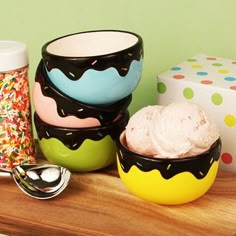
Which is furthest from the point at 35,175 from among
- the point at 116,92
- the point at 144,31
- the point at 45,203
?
the point at 144,31

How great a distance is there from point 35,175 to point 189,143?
231 mm

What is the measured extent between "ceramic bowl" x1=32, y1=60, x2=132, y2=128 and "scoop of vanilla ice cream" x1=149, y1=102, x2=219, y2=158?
0.09 m

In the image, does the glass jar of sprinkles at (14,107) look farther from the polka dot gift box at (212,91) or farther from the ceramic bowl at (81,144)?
the polka dot gift box at (212,91)

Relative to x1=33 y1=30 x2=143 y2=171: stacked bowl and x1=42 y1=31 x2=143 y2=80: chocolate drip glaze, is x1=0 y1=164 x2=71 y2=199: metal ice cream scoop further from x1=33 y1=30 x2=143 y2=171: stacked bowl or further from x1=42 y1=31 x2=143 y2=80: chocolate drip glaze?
x1=42 y1=31 x2=143 y2=80: chocolate drip glaze

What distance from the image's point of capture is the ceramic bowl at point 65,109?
75 centimetres

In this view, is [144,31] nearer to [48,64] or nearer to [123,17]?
[123,17]

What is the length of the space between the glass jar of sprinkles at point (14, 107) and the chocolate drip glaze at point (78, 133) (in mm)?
34

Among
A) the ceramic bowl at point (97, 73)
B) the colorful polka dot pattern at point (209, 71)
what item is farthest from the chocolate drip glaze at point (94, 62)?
the colorful polka dot pattern at point (209, 71)

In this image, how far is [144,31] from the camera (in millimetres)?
950

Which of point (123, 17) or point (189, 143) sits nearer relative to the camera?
point (189, 143)

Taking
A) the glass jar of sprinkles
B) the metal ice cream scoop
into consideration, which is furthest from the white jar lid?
the metal ice cream scoop

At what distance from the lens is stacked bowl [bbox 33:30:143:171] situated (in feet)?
2.36

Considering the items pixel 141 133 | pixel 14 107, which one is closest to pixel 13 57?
pixel 14 107

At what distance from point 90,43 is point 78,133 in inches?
6.1
